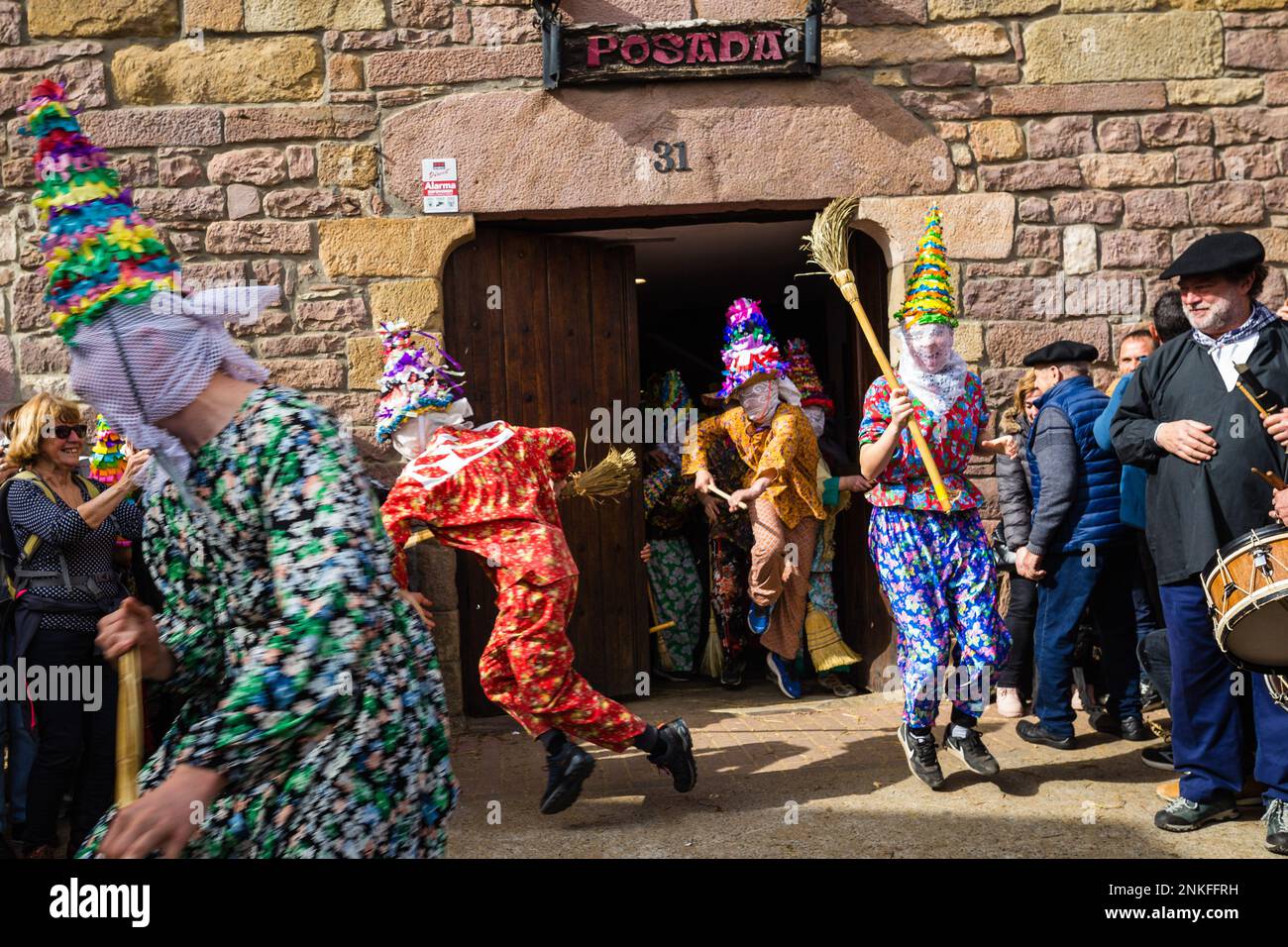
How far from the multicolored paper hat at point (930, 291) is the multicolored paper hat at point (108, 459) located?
11.8 ft

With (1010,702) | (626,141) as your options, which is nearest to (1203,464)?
(1010,702)

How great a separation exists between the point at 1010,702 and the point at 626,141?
345cm

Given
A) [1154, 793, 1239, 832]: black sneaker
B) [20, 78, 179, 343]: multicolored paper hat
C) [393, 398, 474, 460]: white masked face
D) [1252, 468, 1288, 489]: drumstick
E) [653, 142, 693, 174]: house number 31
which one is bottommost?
[1154, 793, 1239, 832]: black sneaker

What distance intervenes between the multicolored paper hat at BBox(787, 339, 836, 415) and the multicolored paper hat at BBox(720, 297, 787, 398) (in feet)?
2.65

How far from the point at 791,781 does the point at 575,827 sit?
3.31ft

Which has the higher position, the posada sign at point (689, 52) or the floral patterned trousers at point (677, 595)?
the posada sign at point (689, 52)

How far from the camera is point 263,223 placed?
558 cm

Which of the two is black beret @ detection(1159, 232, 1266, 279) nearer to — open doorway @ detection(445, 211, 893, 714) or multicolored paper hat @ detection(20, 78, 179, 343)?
open doorway @ detection(445, 211, 893, 714)

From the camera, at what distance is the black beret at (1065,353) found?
5.20 meters

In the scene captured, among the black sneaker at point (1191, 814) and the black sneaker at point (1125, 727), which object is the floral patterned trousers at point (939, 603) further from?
the black sneaker at point (1125, 727)

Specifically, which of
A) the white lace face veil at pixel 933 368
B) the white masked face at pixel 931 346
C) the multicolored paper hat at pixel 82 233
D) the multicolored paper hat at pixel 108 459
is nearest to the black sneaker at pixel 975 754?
the white lace face veil at pixel 933 368

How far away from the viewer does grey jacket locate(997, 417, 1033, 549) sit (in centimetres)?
527

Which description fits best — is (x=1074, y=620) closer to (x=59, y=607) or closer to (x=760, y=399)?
(x=760, y=399)

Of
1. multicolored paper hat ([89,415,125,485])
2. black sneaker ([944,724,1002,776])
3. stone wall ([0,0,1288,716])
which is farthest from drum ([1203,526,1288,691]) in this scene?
multicolored paper hat ([89,415,125,485])
